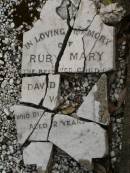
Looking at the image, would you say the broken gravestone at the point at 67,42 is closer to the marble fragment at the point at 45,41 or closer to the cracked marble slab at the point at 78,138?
the marble fragment at the point at 45,41

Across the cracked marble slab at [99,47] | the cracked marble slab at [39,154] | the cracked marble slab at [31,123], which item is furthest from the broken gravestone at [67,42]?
the cracked marble slab at [39,154]

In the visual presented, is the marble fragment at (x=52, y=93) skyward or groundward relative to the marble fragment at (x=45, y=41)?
groundward

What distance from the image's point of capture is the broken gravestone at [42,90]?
2.00 meters

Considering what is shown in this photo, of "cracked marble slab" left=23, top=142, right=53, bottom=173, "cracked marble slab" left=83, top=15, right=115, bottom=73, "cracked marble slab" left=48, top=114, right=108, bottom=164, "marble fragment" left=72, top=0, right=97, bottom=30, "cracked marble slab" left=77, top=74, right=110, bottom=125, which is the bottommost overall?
"cracked marble slab" left=23, top=142, right=53, bottom=173

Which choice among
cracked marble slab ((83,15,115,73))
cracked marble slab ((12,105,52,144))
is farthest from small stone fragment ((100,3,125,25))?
cracked marble slab ((12,105,52,144))

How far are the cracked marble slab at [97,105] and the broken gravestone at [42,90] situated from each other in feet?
0.32

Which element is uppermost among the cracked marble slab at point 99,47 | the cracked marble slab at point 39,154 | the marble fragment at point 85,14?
the marble fragment at point 85,14

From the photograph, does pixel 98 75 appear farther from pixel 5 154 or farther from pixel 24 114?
pixel 5 154

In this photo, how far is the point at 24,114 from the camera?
2.04 meters

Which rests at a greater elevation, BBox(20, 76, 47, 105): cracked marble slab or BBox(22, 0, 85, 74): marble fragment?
BBox(22, 0, 85, 74): marble fragment

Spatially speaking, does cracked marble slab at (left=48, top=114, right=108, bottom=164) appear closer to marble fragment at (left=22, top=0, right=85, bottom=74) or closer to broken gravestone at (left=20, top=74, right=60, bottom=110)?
broken gravestone at (left=20, top=74, right=60, bottom=110)

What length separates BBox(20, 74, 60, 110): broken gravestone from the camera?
1999 mm

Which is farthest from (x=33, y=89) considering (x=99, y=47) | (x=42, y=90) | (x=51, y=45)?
(x=99, y=47)

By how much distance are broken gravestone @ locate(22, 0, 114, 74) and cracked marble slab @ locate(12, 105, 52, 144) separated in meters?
0.13
